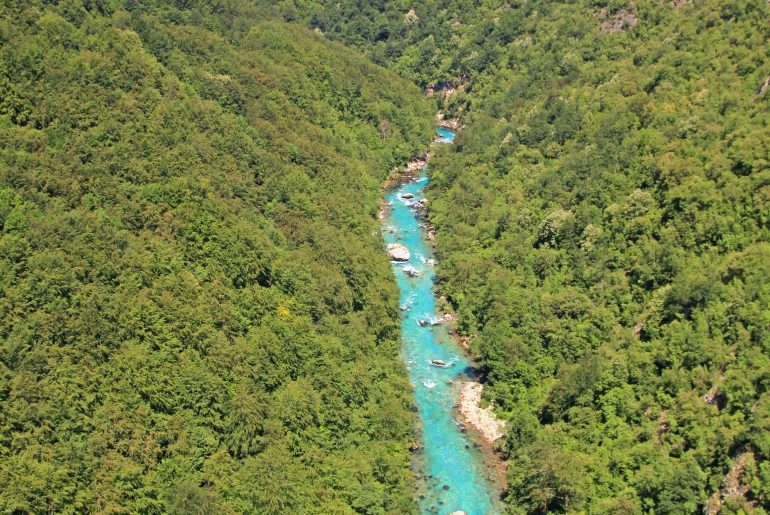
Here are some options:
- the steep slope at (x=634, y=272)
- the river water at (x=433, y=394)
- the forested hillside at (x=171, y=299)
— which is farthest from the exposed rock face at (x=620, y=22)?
the forested hillside at (x=171, y=299)

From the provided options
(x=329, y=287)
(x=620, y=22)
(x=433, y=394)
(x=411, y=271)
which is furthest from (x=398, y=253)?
(x=620, y=22)

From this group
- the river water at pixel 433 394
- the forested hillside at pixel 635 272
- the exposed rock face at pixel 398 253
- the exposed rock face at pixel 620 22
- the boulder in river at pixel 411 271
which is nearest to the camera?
the forested hillside at pixel 635 272

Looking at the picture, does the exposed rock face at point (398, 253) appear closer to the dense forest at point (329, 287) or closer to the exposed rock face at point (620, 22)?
the dense forest at point (329, 287)

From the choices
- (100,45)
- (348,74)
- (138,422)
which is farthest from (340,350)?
(348,74)

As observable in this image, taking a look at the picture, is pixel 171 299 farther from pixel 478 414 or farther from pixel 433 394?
pixel 478 414

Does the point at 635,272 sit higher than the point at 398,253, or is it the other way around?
the point at 635,272

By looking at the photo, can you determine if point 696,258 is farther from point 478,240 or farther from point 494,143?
point 494,143

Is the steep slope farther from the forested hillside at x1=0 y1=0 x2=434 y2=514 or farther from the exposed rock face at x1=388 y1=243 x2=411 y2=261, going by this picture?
the forested hillside at x1=0 y1=0 x2=434 y2=514
